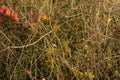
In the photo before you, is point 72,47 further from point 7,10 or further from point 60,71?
Result: point 7,10

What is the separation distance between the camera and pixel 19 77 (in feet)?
7.38

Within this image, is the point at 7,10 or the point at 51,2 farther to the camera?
the point at 51,2

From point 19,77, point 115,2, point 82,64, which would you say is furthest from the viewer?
point 115,2

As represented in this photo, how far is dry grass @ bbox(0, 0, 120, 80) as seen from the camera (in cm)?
227

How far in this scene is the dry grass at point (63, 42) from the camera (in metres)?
2.27

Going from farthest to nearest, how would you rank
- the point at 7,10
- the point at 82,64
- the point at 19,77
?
the point at 82,64 < the point at 19,77 < the point at 7,10

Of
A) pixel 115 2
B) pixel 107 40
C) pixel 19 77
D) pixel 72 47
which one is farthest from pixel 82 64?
pixel 115 2

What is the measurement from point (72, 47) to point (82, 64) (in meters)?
0.21

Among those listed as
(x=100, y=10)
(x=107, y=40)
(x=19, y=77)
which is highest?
(x=100, y=10)

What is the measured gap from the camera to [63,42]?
Answer: 2.45 m

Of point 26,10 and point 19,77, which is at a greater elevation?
point 26,10

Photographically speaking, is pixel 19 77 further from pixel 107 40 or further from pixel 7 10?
pixel 107 40

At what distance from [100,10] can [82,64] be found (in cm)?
63

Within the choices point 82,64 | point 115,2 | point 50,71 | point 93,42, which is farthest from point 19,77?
point 115,2
